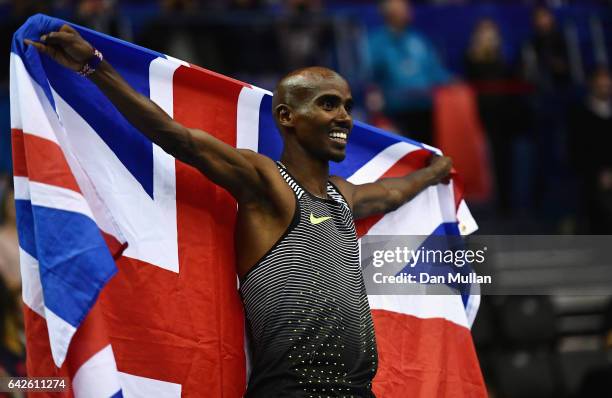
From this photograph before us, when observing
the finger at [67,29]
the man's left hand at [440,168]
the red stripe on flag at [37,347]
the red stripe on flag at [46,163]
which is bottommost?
the red stripe on flag at [37,347]

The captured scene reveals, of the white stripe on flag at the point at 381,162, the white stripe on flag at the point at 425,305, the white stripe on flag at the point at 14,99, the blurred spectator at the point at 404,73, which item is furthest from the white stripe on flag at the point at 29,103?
the blurred spectator at the point at 404,73

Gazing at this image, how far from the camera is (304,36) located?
9.02 metres

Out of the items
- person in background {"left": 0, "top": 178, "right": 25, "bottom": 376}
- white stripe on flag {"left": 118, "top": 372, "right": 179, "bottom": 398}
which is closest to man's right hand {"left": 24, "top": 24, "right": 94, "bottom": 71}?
white stripe on flag {"left": 118, "top": 372, "right": 179, "bottom": 398}

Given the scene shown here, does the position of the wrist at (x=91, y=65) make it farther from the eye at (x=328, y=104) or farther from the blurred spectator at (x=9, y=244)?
the blurred spectator at (x=9, y=244)

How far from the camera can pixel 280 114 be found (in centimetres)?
418

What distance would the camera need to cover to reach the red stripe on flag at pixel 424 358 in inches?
179

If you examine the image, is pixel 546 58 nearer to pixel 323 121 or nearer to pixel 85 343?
pixel 323 121

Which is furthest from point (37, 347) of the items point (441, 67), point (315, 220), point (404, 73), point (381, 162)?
point (441, 67)

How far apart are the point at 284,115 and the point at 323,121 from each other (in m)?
0.18

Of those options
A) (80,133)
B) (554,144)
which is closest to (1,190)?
(80,133)

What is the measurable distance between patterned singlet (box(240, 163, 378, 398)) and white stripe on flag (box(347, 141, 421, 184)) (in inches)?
35.1

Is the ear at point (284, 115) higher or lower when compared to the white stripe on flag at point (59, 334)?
higher

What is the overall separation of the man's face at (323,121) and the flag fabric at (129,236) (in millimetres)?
382

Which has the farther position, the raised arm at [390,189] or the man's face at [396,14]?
the man's face at [396,14]
